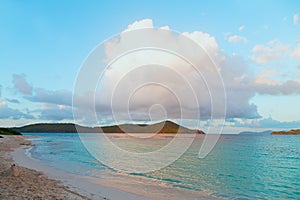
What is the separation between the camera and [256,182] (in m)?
22.7

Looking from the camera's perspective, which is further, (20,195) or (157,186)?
(157,186)

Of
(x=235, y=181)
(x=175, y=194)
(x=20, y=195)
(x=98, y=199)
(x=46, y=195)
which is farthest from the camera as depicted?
(x=235, y=181)

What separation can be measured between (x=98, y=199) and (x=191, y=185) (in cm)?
905

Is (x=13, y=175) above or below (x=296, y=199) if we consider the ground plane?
above

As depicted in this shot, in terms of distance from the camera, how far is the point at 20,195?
449 inches

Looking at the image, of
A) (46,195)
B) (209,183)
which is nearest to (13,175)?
(46,195)

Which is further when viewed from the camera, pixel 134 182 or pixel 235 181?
pixel 235 181

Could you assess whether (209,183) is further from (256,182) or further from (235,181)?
(256,182)

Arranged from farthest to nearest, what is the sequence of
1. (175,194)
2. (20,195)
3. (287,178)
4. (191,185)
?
(287,178), (191,185), (175,194), (20,195)

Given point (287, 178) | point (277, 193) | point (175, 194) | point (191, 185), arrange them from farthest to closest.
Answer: point (287, 178) → point (191, 185) → point (277, 193) → point (175, 194)

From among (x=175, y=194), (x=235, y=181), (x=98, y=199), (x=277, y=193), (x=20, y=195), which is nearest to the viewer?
(x=20, y=195)

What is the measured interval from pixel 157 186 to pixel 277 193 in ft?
29.1

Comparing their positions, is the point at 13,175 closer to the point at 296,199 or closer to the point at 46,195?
→ the point at 46,195

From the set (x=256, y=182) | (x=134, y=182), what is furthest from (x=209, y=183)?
(x=134, y=182)
